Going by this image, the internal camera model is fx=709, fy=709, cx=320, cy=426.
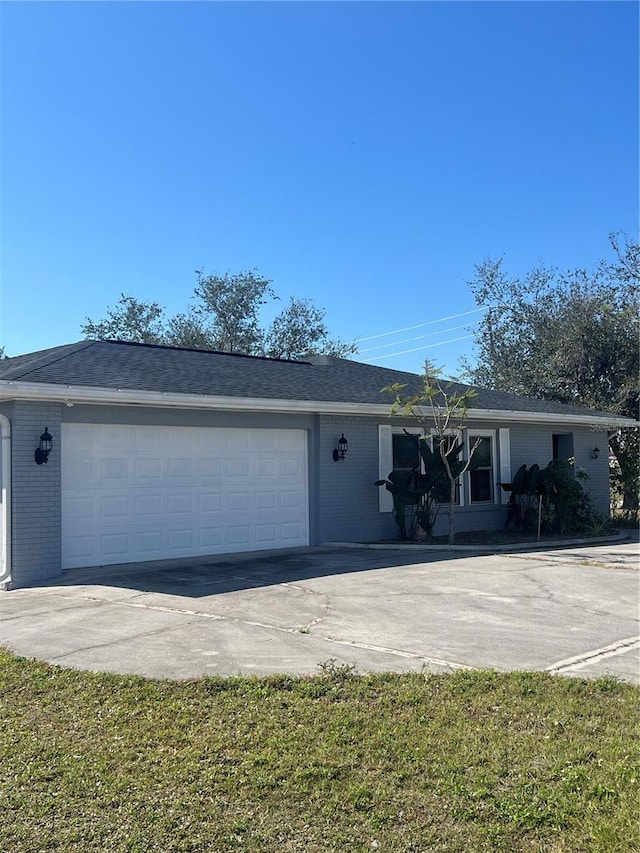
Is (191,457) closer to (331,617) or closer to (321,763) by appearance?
(331,617)

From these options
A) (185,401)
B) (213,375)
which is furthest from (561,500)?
(185,401)

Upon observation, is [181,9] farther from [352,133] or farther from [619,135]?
[619,135]

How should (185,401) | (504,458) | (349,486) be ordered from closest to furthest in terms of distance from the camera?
(185,401), (349,486), (504,458)

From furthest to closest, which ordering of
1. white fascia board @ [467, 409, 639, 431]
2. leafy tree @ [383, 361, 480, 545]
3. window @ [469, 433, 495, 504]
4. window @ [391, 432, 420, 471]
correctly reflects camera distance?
window @ [469, 433, 495, 504] → white fascia board @ [467, 409, 639, 431] → window @ [391, 432, 420, 471] → leafy tree @ [383, 361, 480, 545]

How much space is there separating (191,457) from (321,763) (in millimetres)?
8297

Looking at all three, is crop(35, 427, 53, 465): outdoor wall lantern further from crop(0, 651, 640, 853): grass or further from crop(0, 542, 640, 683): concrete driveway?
crop(0, 651, 640, 853): grass

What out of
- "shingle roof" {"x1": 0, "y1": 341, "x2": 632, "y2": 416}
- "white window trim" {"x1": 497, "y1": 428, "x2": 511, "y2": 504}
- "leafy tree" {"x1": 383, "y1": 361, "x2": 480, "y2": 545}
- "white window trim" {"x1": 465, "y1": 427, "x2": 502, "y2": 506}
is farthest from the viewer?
"white window trim" {"x1": 497, "y1": 428, "x2": 511, "y2": 504}

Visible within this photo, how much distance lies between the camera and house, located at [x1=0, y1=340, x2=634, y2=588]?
31.9ft

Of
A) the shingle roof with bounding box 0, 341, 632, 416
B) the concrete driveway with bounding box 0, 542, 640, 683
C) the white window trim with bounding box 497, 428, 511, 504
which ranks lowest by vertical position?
the concrete driveway with bounding box 0, 542, 640, 683

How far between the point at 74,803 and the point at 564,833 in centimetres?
224

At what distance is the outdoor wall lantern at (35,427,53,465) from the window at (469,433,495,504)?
939 centimetres

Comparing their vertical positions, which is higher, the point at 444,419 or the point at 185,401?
the point at 185,401

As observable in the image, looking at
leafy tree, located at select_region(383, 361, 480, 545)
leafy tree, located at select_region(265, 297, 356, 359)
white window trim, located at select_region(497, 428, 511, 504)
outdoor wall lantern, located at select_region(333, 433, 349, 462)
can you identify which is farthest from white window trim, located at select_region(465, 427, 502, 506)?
leafy tree, located at select_region(265, 297, 356, 359)

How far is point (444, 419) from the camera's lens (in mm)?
14438
